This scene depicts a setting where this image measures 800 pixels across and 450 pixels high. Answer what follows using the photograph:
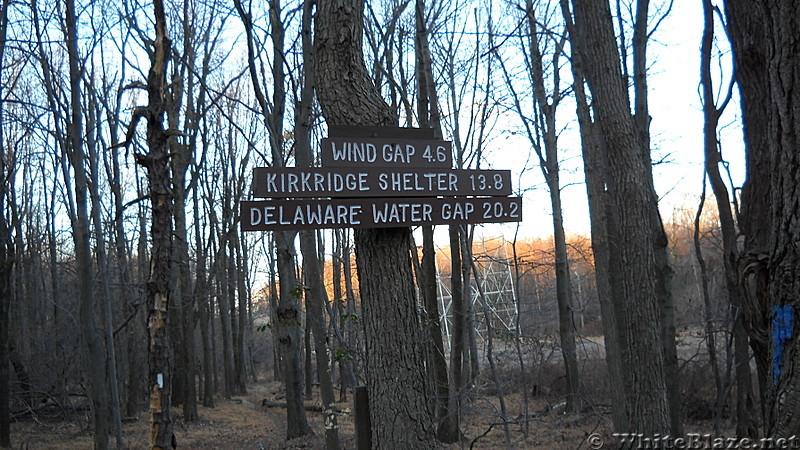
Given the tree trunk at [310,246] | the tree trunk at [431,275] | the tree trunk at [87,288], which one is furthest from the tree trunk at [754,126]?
the tree trunk at [87,288]

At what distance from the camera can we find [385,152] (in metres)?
4.46

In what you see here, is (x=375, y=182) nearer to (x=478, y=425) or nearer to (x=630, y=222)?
(x=630, y=222)

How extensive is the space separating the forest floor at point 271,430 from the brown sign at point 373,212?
5.87m

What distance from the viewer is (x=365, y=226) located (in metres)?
4.25

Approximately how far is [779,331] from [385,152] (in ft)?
8.87

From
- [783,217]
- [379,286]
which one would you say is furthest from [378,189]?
[783,217]

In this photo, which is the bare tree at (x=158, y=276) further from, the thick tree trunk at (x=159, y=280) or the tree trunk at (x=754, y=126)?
the tree trunk at (x=754, y=126)

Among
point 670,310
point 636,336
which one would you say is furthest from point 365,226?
point 670,310

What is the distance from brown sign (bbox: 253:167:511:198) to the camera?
161 inches

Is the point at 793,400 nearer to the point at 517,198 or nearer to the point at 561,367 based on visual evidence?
the point at 517,198


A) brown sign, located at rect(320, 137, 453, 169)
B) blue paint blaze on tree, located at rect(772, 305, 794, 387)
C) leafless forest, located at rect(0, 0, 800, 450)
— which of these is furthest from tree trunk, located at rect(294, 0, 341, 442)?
blue paint blaze on tree, located at rect(772, 305, 794, 387)

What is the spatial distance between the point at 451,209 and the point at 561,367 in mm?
14982

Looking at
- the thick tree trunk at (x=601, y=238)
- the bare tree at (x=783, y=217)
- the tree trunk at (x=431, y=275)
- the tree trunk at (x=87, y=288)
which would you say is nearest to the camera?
the bare tree at (x=783, y=217)

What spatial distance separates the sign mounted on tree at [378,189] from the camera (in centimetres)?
410
